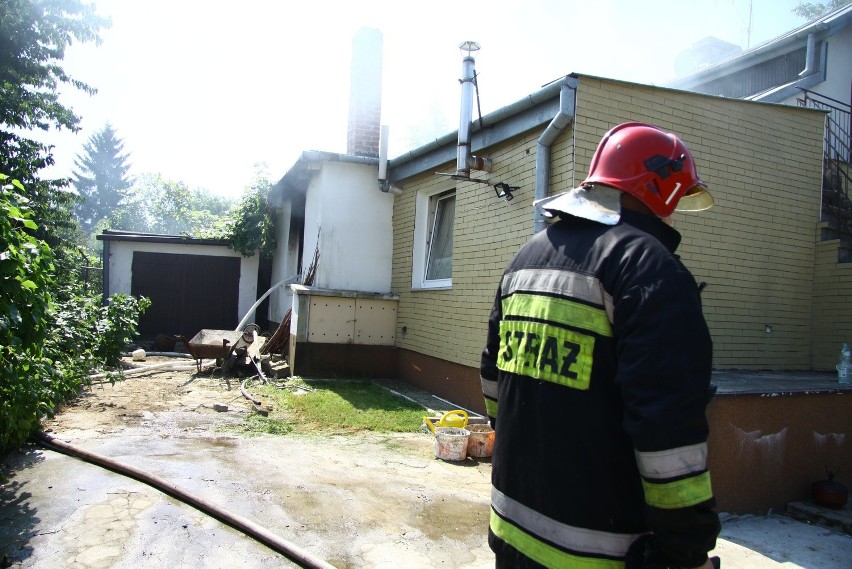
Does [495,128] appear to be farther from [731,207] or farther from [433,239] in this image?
[731,207]

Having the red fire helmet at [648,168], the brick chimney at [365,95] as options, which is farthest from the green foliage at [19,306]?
the brick chimney at [365,95]

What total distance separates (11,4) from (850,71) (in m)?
17.4

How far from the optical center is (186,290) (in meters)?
15.0

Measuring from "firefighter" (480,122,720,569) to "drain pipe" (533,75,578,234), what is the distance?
375 cm

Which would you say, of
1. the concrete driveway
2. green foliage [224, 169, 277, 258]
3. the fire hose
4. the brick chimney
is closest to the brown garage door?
green foliage [224, 169, 277, 258]

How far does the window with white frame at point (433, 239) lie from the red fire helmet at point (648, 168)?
6401mm

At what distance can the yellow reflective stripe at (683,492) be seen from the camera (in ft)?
4.42

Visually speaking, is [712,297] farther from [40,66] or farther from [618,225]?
[40,66]

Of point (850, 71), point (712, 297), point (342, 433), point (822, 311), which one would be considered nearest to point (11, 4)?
point (342, 433)

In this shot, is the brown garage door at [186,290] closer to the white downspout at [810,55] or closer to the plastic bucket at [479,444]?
the plastic bucket at [479,444]

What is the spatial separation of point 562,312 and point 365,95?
9865 mm

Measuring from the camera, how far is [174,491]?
12.7 ft

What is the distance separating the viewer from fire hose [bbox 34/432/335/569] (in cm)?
310

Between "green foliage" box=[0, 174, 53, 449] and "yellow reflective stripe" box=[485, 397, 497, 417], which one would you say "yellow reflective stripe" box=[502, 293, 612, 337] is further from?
"green foliage" box=[0, 174, 53, 449]
